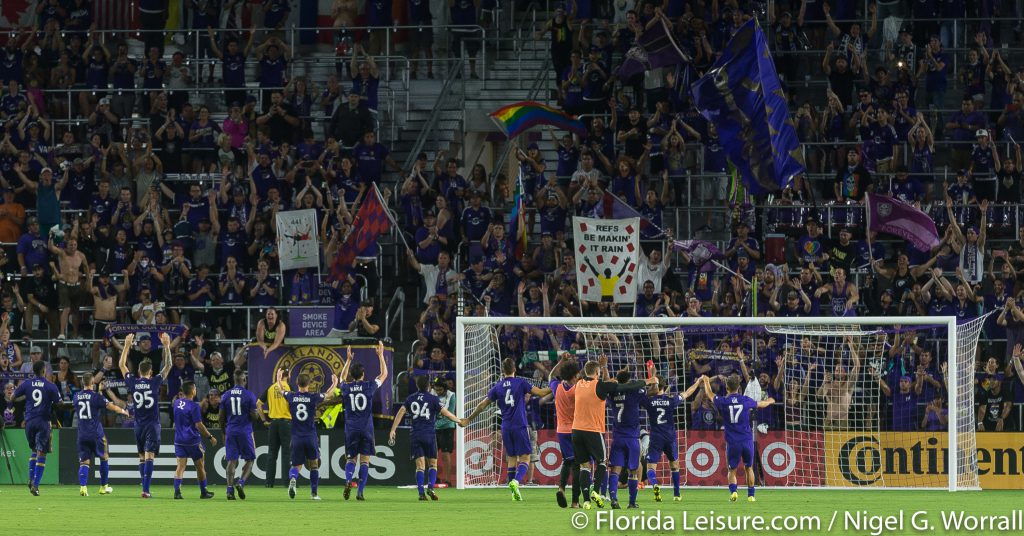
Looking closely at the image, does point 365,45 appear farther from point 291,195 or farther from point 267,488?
point 267,488

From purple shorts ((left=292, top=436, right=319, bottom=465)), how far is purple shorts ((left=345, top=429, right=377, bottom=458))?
553 mm

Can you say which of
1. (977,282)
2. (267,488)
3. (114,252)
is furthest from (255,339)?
(977,282)

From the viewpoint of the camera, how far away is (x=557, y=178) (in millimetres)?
32469

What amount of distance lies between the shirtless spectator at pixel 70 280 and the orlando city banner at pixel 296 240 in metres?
3.81

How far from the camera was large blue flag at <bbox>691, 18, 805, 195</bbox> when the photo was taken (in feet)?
93.9

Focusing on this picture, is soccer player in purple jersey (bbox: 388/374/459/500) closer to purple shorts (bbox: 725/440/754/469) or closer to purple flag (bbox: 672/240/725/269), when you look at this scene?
purple shorts (bbox: 725/440/754/469)

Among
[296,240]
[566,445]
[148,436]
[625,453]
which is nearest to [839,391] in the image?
[625,453]

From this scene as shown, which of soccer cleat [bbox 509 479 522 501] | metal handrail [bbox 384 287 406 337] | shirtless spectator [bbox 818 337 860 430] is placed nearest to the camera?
soccer cleat [bbox 509 479 522 501]

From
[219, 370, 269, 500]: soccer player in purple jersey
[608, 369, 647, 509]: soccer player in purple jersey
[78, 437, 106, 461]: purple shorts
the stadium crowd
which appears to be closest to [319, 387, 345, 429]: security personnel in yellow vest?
the stadium crowd

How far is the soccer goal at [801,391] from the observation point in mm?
28328

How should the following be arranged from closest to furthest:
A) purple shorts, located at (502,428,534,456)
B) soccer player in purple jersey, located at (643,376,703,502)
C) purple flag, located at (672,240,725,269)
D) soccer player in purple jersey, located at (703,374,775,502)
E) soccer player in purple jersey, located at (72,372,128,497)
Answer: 1. soccer player in purple jersey, located at (703,374,775,502)
2. soccer player in purple jersey, located at (643,376,703,502)
3. purple shorts, located at (502,428,534,456)
4. soccer player in purple jersey, located at (72,372,128,497)
5. purple flag, located at (672,240,725,269)

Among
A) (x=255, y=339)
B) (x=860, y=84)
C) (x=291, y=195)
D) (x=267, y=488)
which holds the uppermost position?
(x=860, y=84)

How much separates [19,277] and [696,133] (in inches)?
521

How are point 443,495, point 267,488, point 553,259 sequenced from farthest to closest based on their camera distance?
point 553,259
point 267,488
point 443,495
